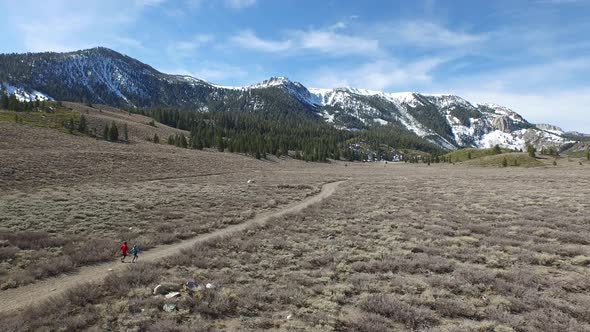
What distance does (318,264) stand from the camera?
15766 millimetres

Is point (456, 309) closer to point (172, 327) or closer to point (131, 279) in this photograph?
point (172, 327)

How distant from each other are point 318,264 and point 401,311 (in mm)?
5723

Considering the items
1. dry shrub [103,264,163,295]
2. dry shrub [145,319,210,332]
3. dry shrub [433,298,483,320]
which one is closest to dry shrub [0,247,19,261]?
dry shrub [103,264,163,295]

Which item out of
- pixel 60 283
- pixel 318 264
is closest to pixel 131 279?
pixel 60 283

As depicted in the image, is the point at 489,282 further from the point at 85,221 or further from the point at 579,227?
the point at 85,221

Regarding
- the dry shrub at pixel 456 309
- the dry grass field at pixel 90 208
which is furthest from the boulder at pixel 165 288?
the dry shrub at pixel 456 309

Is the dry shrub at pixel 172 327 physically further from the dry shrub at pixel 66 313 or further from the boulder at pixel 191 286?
the boulder at pixel 191 286

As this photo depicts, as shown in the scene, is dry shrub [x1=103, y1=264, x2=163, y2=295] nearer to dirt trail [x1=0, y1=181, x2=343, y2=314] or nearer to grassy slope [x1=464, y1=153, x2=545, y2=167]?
dirt trail [x1=0, y1=181, x2=343, y2=314]

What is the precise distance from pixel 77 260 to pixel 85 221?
829cm

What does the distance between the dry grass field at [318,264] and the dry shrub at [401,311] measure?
0.04m

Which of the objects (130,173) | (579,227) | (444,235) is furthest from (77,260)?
(130,173)

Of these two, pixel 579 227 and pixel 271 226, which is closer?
pixel 579 227

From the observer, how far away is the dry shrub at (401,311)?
10216mm

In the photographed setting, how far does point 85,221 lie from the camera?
22344mm
